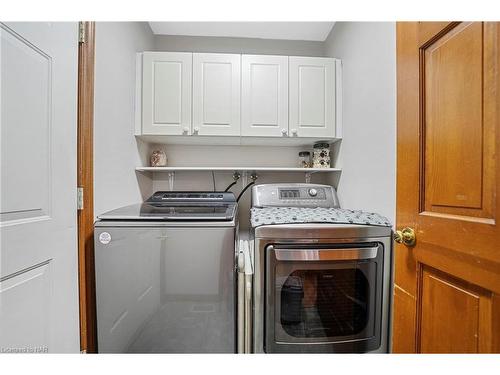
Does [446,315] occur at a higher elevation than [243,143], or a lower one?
lower

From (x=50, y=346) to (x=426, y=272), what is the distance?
1.49 m

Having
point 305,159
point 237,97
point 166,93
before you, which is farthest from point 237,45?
point 305,159

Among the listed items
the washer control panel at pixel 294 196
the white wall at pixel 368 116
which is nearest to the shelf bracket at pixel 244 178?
the washer control panel at pixel 294 196

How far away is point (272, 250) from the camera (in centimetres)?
110

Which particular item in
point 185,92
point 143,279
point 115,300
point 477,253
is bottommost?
point 115,300

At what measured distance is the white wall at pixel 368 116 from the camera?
120 cm

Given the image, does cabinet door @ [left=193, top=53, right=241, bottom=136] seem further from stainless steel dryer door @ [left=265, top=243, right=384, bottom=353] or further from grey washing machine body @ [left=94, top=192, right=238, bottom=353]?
stainless steel dryer door @ [left=265, top=243, right=384, bottom=353]

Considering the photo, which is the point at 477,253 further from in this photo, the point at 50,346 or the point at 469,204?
the point at 50,346

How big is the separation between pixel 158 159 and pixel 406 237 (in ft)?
5.77

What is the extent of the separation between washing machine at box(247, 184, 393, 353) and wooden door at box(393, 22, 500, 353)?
20cm

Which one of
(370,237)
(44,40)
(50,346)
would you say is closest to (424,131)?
(370,237)

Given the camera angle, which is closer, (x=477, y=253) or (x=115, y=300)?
(x=477, y=253)

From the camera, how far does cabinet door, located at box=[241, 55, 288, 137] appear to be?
5.64 feet

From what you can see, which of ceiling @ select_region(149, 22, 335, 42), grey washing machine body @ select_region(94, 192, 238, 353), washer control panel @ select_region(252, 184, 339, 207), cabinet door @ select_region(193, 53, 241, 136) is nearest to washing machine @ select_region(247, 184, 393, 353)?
grey washing machine body @ select_region(94, 192, 238, 353)
